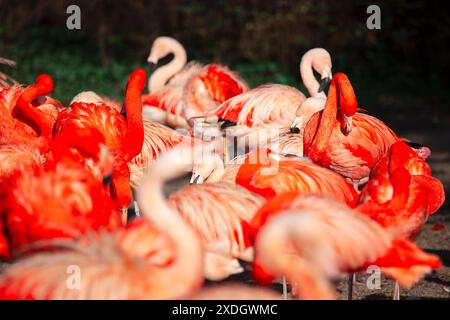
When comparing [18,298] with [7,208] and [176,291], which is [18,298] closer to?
[176,291]

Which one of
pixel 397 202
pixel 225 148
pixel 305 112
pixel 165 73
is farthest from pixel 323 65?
pixel 397 202

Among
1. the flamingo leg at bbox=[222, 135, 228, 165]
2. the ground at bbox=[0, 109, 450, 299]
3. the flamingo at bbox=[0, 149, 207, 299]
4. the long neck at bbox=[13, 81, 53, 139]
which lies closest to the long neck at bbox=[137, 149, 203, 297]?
the flamingo at bbox=[0, 149, 207, 299]

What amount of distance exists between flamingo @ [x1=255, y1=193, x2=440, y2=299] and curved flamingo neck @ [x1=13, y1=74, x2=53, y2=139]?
2.34 meters

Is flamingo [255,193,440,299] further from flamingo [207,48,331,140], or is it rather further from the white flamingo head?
the white flamingo head

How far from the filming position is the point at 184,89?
742cm

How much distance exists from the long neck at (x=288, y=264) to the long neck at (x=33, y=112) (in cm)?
287

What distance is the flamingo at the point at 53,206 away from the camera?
381 cm

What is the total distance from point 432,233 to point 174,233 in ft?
11.3

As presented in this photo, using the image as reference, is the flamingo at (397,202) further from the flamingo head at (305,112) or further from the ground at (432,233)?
the flamingo head at (305,112)

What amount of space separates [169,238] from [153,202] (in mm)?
166

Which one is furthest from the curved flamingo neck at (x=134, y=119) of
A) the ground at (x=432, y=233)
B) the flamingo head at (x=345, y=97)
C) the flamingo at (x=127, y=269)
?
the flamingo at (x=127, y=269)

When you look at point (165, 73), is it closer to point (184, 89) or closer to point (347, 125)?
point (184, 89)

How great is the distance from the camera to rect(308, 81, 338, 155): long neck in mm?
5250

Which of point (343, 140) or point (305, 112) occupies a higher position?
point (305, 112)
